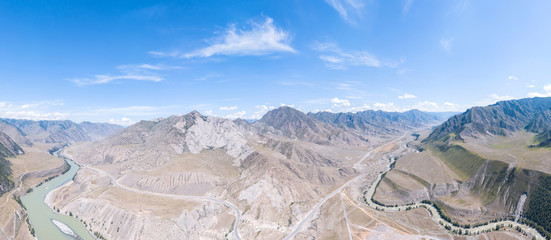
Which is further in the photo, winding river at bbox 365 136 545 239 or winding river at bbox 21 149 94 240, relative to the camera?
winding river at bbox 21 149 94 240

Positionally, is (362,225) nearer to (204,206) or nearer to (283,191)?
(283,191)

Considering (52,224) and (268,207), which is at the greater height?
(268,207)

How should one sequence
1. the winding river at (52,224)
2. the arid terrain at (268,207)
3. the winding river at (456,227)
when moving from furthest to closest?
the winding river at (52,224) < the arid terrain at (268,207) < the winding river at (456,227)

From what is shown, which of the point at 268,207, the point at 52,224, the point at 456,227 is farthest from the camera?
the point at 268,207

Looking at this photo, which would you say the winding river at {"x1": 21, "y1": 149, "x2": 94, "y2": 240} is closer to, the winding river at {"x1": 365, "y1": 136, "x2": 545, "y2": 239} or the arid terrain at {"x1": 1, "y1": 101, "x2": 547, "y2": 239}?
the arid terrain at {"x1": 1, "y1": 101, "x2": 547, "y2": 239}

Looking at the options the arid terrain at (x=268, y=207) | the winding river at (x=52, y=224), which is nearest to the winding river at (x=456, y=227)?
the arid terrain at (x=268, y=207)

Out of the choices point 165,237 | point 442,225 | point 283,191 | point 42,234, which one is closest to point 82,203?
point 42,234

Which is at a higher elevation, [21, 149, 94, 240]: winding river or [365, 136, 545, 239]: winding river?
[365, 136, 545, 239]: winding river

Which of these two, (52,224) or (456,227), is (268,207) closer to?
(456,227)

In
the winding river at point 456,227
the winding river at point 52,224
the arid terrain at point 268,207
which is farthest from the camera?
the winding river at point 52,224

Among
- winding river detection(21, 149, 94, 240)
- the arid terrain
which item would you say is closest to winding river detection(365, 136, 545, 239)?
the arid terrain

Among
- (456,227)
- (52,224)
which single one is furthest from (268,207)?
(52,224)

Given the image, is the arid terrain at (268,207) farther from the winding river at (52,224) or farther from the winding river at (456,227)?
the winding river at (52,224)

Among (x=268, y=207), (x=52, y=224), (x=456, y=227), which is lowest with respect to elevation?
(x=52, y=224)
